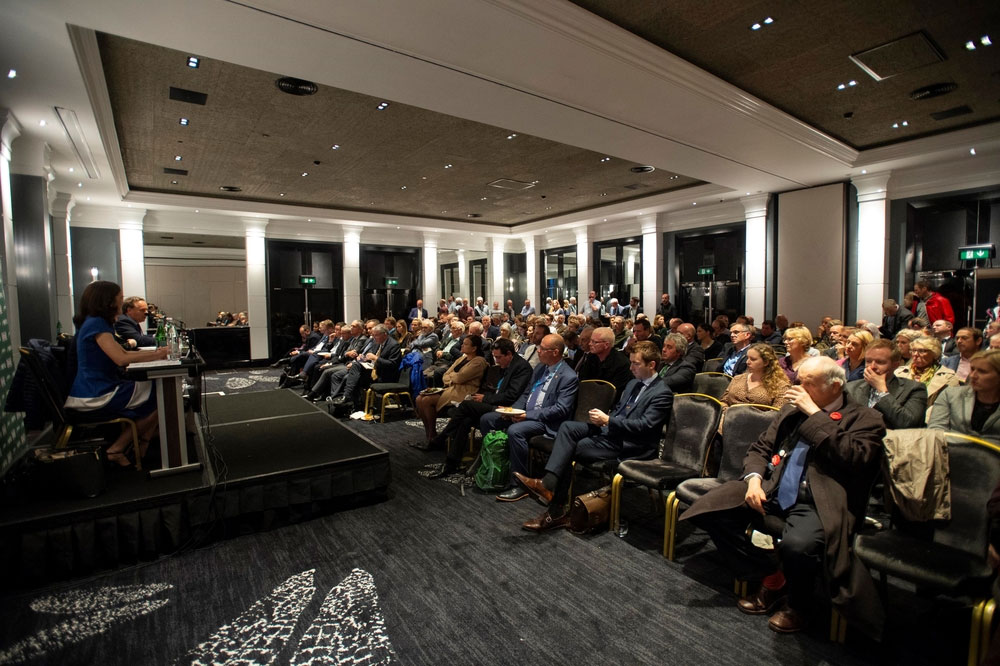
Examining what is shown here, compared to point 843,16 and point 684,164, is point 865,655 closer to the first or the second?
point 843,16

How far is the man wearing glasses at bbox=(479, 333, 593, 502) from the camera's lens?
154 inches

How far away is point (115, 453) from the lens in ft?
12.1

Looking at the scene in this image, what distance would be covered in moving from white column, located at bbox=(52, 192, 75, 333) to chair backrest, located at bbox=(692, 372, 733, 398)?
409 inches

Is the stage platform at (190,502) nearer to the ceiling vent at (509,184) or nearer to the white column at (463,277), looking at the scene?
the ceiling vent at (509,184)

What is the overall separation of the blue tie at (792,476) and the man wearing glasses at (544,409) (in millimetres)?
1682

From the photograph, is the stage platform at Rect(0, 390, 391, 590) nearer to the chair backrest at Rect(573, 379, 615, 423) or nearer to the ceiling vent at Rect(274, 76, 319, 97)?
the chair backrest at Rect(573, 379, 615, 423)

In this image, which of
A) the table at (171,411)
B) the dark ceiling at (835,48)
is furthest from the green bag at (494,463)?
the dark ceiling at (835,48)

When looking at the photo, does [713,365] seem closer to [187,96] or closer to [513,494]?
[513,494]

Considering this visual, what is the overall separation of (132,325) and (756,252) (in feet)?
36.4

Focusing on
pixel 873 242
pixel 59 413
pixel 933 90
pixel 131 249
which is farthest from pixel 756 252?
pixel 131 249

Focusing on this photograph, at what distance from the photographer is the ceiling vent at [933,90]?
566 cm

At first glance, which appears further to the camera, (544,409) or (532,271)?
(532,271)

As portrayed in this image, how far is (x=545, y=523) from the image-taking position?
→ 3383 millimetres

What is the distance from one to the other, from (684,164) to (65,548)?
8.38 m
